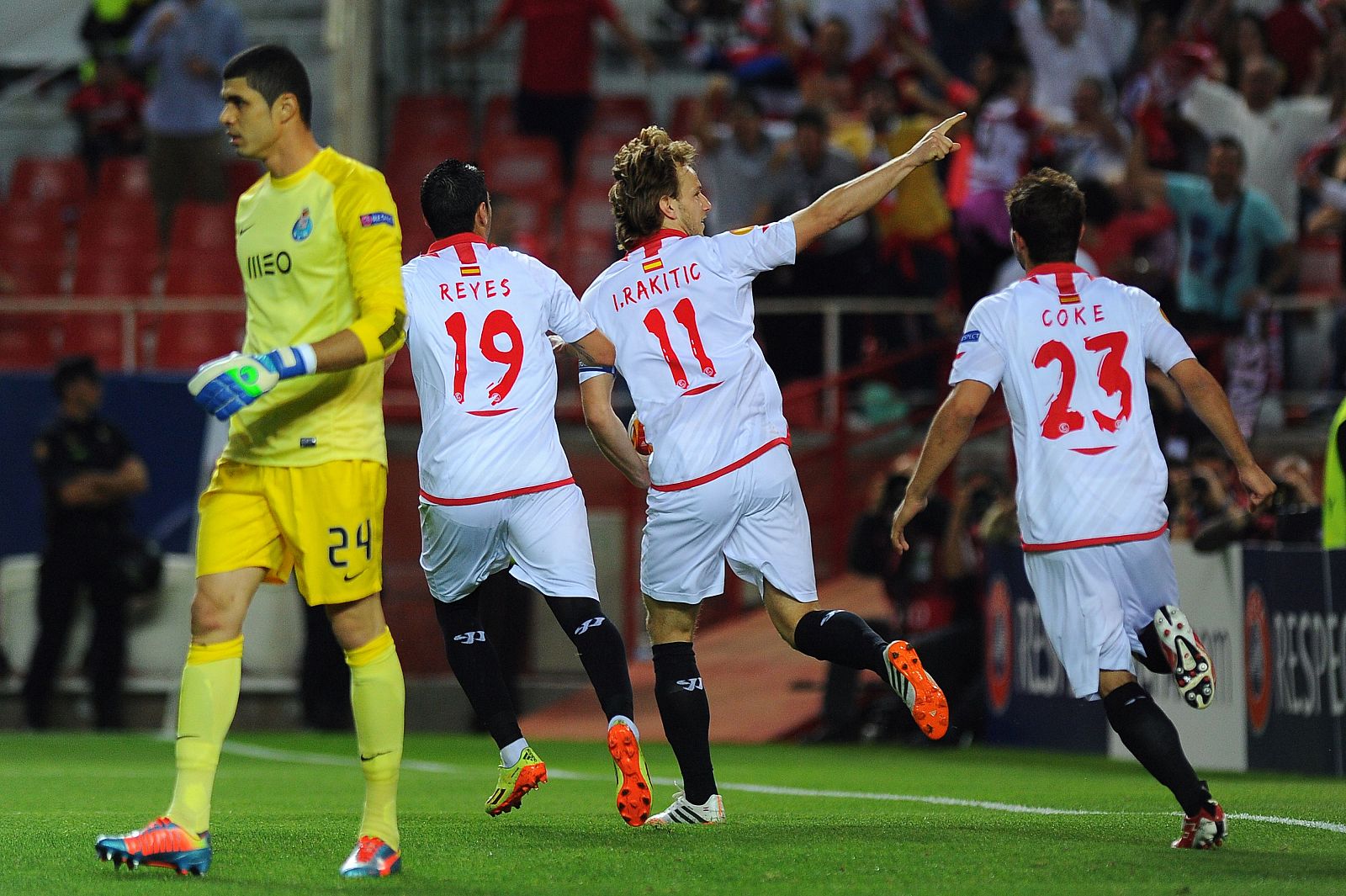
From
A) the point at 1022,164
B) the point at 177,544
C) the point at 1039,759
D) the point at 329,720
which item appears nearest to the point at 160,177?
the point at 177,544

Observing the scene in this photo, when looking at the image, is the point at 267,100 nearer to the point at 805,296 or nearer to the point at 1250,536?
the point at 1250,536

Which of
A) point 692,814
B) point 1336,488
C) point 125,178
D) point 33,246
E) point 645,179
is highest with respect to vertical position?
point 125,178

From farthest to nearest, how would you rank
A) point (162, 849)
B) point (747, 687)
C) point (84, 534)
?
point (84, 534) → point (747, 687) → point (162, 849)

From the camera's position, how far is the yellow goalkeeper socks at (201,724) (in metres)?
5.38

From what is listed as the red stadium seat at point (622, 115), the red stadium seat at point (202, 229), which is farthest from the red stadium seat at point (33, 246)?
the red stadium seat at point (622, 115)

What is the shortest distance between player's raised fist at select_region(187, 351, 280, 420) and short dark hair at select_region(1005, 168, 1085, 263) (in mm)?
2610

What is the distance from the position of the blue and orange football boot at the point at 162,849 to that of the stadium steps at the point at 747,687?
8.44 meters

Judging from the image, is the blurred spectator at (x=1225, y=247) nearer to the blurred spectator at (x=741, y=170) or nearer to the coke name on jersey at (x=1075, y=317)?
the blurred spectator at (x=741, y=170)

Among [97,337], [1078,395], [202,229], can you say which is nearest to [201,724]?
[1078,395]

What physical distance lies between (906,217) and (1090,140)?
5.09ft

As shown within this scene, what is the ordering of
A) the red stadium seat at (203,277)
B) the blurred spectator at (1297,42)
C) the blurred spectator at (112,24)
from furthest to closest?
the blurred spectator at (112,24), the red stadium seat at (203,277), the blurred spectator at (1297,42)

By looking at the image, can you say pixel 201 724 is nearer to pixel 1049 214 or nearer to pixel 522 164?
pixel 1049 214

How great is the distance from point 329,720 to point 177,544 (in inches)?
87.5

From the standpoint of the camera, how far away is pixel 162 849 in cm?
528
